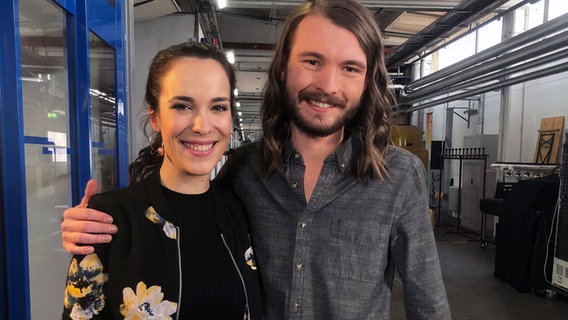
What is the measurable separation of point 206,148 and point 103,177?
1455 millimetres

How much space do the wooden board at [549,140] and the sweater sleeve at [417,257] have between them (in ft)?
17.8

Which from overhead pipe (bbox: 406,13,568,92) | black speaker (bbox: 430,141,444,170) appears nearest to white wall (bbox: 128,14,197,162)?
overhead pipe (bbox: 406,13,568,92)

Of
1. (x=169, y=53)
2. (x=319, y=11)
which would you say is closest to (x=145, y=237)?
(x=169, y=53)

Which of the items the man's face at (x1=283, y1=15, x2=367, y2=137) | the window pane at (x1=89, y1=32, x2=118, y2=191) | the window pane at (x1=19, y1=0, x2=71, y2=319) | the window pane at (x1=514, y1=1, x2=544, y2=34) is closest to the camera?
the man's face at (x1=283, y1=15, x2=367, y2=137)

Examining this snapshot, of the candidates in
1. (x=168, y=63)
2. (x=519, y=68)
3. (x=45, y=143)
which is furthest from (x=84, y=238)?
(x=519, y=68)

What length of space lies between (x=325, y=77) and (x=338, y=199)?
364 millimetres

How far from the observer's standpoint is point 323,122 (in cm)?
112

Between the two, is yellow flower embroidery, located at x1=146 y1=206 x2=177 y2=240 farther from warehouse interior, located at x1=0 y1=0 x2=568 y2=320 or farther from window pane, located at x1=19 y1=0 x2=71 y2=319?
window pane, located at x1=19 y1=0 x2=71 y2=319

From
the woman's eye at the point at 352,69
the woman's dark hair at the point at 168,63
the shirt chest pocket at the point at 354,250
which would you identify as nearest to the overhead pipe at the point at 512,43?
the woman's eye at the point at 352,69

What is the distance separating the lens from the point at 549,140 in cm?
544

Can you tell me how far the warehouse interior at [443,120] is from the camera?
1574 millimetres

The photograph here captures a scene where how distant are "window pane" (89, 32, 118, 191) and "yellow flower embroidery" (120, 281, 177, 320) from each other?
1271mm

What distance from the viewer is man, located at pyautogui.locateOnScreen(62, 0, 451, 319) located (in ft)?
3.50

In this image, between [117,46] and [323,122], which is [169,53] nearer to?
[323,122]
